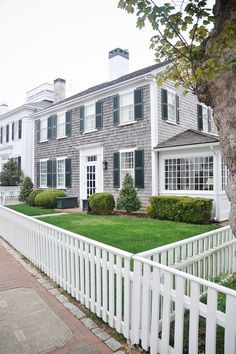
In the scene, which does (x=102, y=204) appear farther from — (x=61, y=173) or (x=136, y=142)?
(x=61, y=173)

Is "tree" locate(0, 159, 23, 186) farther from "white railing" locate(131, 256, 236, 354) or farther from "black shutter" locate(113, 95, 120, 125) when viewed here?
"white railing" locate(131, 256, 236, 354)

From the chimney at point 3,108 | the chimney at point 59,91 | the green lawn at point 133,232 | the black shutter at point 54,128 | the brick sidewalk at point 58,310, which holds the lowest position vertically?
the brick sidewalk at point 58,310

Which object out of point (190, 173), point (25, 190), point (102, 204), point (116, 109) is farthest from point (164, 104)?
point (25, 190)

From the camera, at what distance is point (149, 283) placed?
2475 mm

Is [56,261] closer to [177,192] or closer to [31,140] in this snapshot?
[177,192]

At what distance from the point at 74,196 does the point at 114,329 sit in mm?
12202

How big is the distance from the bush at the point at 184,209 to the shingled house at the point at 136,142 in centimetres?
77

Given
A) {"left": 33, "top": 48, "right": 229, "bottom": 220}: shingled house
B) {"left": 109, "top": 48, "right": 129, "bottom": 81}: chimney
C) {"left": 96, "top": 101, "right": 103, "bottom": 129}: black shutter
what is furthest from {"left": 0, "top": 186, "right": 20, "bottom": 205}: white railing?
{"left": 109, "top": 48, "right": 129, "bottom": 81}: chimney

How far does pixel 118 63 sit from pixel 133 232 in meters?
11.6

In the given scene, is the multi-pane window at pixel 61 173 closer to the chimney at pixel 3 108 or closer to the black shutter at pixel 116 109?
the black shutter at pixel 116 109

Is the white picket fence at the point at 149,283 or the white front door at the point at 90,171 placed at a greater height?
the white front door at the point at 90,171

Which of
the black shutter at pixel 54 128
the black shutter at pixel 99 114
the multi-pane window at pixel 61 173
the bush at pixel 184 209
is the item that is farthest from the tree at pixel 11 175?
the bush at pixel 184 209

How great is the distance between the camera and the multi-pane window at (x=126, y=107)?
12.3 metres

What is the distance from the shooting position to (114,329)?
289cm
